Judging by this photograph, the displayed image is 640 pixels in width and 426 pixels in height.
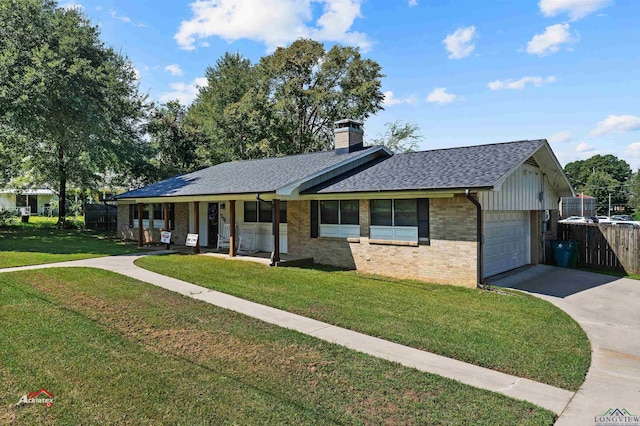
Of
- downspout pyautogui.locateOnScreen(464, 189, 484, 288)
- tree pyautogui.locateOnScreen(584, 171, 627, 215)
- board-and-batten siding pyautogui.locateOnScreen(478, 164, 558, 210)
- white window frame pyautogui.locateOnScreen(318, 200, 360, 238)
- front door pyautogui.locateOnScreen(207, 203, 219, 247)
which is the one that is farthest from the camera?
tree pyautogui.locateOnScreen(584, 171, 627, 215)

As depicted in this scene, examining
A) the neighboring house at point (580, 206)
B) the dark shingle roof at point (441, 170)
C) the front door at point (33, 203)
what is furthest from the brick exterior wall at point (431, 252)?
the front door at point (33, 203)

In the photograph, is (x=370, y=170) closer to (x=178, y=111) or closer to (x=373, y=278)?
(x=373, y=278)

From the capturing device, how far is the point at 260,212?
15.1 meters

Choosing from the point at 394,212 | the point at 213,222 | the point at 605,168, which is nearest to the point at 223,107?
the point at 213,222

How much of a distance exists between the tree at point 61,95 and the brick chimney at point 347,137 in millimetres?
12268

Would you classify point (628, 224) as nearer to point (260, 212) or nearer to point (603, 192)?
point (260, 212)

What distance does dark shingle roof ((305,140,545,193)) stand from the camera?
10008mm

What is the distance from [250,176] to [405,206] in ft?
23.6

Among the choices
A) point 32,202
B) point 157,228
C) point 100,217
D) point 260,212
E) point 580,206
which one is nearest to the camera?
point 260,212

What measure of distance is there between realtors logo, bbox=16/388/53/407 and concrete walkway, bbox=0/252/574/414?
127 inches

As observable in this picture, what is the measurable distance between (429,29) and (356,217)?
8597mm

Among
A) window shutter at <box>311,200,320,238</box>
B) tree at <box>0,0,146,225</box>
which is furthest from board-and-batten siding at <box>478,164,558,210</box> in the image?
tree at <box>0,0,146,225</box>

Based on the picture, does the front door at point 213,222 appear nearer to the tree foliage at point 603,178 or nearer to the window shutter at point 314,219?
the window shutter at point 314,219

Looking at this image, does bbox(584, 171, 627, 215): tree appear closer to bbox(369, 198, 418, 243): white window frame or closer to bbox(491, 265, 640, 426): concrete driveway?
bbox(491, 265, 640, 426): concrete driveway
